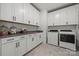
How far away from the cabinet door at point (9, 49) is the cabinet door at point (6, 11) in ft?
2.53

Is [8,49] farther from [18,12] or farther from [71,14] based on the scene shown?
[71,14]

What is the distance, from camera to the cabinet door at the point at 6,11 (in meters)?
1.79

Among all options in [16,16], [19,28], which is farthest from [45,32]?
[16,16]

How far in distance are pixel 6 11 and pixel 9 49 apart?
1093 mm

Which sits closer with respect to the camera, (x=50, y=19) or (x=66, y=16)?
(x=66, y=16)

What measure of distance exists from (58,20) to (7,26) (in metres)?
2.86

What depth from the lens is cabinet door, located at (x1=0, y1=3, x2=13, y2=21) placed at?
1.79 m

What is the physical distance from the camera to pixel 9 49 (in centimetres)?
150

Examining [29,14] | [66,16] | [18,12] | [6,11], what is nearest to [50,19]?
[66,16]

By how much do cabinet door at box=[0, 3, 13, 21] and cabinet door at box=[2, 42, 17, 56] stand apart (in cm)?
77

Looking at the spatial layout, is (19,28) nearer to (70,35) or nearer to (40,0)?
(40,0)

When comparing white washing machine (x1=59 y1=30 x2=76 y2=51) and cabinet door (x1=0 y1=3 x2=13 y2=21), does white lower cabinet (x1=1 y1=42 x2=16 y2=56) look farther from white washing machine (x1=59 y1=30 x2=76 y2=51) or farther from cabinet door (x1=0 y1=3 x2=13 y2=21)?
white washing machine (x1=59 y1=30 x2=76 y2=51)

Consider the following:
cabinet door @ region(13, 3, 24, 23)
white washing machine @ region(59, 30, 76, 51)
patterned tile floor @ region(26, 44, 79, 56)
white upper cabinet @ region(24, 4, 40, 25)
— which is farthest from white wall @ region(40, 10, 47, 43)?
cabinet door @ region(13, 3, 24, 23)

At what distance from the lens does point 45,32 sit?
14.7 ft
